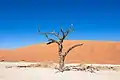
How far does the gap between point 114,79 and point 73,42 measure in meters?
63.7

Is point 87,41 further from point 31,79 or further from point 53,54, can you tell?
point 31,79

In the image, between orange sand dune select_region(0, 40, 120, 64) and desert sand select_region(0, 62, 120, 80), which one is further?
orange sand dune select_region(0, 40, 120, 64)

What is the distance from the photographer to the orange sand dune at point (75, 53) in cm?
6506

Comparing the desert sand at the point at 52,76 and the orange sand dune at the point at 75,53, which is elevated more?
the orange sand dune at the point at 75,53

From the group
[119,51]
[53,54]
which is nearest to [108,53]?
[119,51]

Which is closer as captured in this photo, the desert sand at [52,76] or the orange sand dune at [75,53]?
the desert sand at [52,76]

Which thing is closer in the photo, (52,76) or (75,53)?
(52,76)

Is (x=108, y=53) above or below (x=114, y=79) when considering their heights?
above

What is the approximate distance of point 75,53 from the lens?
70438 millimetres

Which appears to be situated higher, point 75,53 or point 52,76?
point 75,53

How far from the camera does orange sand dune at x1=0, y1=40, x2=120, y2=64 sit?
2562 inches

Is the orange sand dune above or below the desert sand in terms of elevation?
above

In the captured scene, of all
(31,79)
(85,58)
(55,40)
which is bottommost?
(31,79)

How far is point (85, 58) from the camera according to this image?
215 feet
